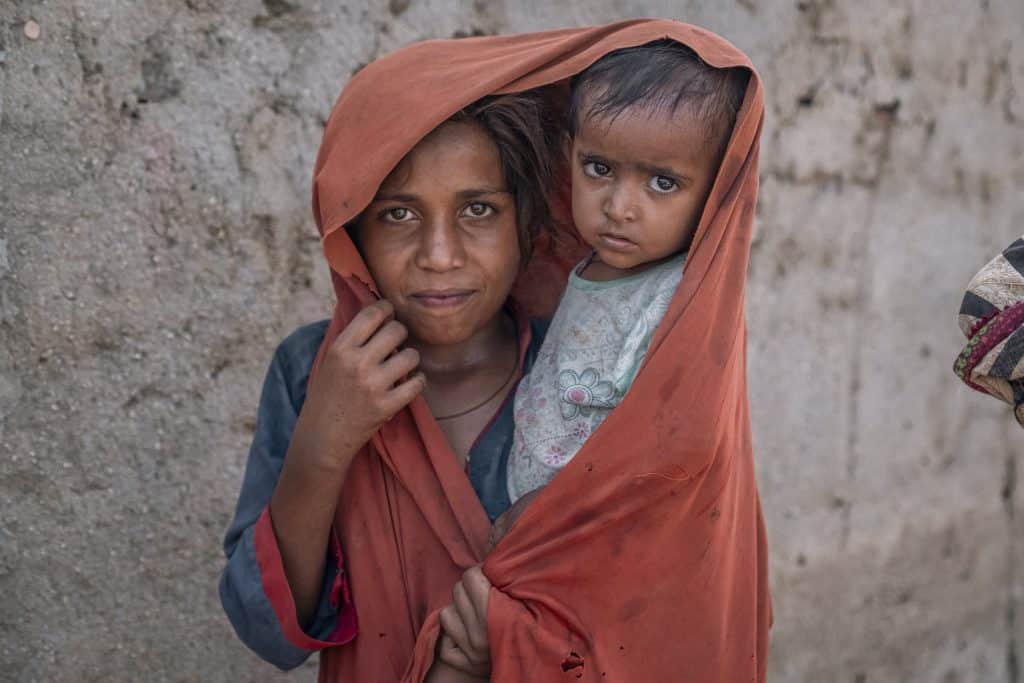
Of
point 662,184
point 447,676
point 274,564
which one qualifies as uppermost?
point 662,184

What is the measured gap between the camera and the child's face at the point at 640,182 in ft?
4.97

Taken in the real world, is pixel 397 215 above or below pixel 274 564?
above

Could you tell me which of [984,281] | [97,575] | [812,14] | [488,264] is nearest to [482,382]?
[488,264]

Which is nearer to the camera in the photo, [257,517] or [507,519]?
[507,519]

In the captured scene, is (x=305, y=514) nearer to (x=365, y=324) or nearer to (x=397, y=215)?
(x=365, y=324)

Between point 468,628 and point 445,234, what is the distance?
578 millimetres

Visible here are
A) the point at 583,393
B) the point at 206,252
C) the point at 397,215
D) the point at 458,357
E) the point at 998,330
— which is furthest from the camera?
the point at 206,252

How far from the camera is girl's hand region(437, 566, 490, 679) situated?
1.49m

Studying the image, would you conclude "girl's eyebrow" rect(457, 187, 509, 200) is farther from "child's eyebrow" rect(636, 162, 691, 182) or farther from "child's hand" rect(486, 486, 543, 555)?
"child's hand" rect(486, 486, 543, 555)

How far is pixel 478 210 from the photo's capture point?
5.56 feet

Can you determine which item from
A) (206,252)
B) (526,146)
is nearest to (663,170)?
(526,146)

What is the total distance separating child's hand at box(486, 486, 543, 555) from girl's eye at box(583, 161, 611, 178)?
47cm

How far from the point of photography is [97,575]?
219 cm

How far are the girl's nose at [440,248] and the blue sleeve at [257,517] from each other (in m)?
0.31
